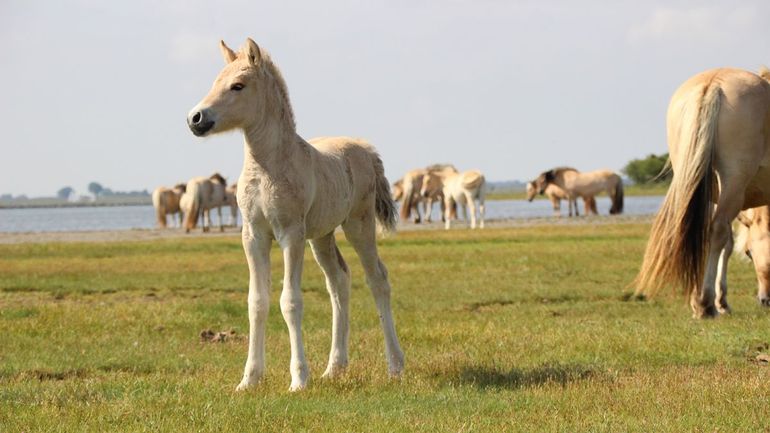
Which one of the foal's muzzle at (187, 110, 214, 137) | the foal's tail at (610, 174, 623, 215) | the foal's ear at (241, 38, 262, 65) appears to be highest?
the foal's ear at (241, 38, 262, 65)

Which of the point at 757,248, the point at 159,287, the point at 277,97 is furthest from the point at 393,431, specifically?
the point at 159,287

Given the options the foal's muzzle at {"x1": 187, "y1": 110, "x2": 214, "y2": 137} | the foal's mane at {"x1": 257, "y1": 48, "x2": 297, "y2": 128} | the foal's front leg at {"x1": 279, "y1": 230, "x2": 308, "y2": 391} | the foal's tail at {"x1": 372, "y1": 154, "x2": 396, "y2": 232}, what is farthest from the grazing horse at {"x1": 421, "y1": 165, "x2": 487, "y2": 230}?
the foal's muzzle at {"x1": 187, "y1": 110, "x2": 214, "y2": 137}

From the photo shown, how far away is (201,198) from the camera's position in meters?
45.7

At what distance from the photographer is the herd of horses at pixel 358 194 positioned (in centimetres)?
779

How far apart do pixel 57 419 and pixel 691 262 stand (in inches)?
270

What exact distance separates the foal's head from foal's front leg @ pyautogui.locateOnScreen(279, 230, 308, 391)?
37.5 inches

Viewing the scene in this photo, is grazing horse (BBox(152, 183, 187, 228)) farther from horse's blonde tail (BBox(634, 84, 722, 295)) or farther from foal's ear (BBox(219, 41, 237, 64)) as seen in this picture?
foal's ear (BBox(219, 41, 237, 64))

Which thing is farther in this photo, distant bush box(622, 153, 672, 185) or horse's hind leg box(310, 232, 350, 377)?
distant bush box(622, 153, 672, 185)

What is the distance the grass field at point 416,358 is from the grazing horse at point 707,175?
65cm

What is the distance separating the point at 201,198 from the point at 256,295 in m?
38.5

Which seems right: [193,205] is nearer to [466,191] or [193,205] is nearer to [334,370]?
[466,191]

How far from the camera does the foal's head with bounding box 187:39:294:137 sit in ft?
24.8

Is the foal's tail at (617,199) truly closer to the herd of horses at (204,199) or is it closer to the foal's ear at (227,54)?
the herd of horses at (204,199)

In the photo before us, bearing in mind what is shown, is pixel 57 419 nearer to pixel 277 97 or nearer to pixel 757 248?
pixel 277 97
